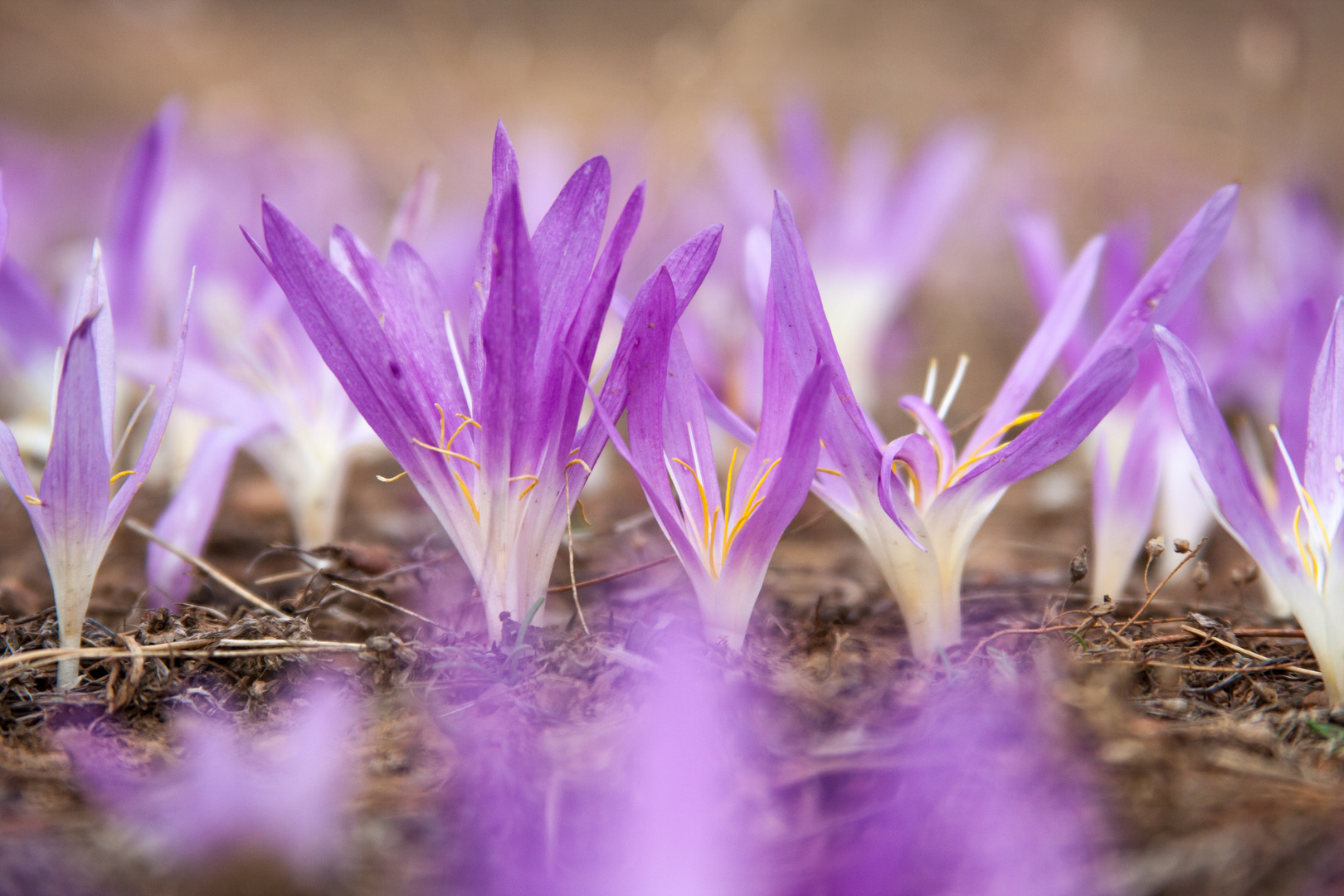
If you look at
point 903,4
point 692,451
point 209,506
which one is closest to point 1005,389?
point 692,451

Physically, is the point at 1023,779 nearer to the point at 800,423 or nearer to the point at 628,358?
the point at 800,423

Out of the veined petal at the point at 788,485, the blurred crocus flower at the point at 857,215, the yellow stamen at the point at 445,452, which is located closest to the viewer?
the veined petal at the point at 788,485

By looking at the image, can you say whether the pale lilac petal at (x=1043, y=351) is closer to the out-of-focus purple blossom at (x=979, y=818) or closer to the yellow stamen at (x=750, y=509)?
the yellow stamen at (x=750, y=509)

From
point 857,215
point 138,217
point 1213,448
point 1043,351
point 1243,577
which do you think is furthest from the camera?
point 857,215

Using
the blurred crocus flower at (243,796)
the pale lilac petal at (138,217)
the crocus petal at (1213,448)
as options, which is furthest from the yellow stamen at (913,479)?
the pale lilac petal at (138,217)

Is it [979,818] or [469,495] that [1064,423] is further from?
[469,495]

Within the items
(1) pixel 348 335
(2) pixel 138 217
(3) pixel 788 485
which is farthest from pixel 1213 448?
(2) pixel 138 217

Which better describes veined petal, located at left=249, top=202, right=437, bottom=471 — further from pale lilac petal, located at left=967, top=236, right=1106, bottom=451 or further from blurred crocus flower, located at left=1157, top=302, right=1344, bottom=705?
blurred crocus flower, located at left=1157, top=302, right=1344, bottom=705
